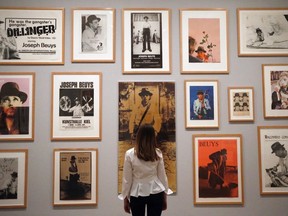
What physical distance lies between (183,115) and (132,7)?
135cm

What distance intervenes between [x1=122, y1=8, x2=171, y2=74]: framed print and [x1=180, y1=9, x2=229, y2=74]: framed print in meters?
0.19

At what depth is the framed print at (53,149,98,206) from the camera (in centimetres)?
331

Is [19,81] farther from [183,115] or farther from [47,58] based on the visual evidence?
[183,115]

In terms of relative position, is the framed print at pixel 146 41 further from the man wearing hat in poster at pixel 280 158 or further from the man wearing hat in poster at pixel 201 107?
the man wearing hat in poster at pixel 280 158

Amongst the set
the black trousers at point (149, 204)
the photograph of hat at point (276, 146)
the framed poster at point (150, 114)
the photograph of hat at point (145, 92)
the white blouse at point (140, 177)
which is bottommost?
the black trousers at point (149, 204)

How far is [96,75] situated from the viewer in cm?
343

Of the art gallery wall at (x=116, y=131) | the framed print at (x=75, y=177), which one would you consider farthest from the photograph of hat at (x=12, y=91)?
the framed print at (x=75, y=177)

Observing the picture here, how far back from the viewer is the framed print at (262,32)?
11.5ft

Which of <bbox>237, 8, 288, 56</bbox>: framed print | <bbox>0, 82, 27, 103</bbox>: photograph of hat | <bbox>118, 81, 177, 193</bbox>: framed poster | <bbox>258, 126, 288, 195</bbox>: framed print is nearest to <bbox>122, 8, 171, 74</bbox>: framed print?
<bbox>118, 81, 177, 193</bbox>: framed poster

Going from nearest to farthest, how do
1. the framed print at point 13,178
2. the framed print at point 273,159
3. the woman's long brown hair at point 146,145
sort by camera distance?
the woman's long brown hair at point 146,145 < the framed print at point 13,178 < the framed print at point 273,159

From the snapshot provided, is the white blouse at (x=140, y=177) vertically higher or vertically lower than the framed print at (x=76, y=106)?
lower

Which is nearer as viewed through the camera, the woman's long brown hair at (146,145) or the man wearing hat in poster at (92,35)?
the woman's long brown hair at (146,145)

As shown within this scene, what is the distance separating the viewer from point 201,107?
344cm

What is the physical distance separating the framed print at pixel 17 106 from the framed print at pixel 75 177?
431 mm
